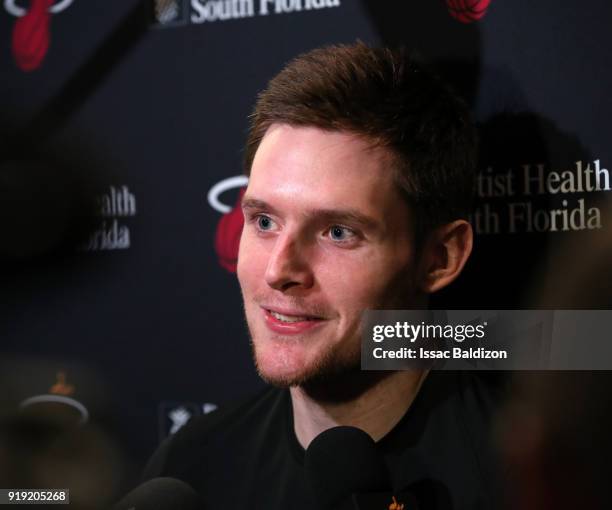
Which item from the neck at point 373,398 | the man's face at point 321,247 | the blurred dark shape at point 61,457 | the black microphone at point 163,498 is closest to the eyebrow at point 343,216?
the man's face at point 321,247

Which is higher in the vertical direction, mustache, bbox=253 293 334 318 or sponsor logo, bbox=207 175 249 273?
sponsor logo, bbox=207 175 249 273

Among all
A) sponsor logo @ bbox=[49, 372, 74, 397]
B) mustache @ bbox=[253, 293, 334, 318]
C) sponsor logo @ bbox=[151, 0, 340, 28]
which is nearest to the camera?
mustache @ bbox=[253, 293, 334, 318]

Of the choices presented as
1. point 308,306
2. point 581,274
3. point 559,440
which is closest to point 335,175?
point 308,306

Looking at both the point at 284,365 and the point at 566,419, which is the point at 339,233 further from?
the point at 566,419

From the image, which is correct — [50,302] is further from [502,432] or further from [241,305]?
[502,432]

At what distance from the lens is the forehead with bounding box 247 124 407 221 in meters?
1.10

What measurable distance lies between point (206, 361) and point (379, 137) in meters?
0.57

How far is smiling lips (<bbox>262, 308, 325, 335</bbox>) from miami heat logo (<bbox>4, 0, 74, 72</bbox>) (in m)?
0.78

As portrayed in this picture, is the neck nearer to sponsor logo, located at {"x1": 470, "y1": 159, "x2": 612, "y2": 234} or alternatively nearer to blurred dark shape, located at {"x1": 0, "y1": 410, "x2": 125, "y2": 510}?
sponsor logo, located at {"x1": 470, "y1": 159, "x2": 612, "y2": 234}

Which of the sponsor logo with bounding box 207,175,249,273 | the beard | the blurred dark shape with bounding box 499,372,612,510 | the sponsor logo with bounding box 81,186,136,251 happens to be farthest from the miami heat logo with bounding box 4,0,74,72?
the blurred dark shape with bounding box 499,372,612,510

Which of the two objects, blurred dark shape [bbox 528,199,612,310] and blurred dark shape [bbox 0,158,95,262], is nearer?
blurred dark shape [bbox 528,199,612,310]

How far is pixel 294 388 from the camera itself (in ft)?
4.14

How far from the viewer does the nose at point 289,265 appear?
1.12m

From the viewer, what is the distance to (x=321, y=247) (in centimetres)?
113
